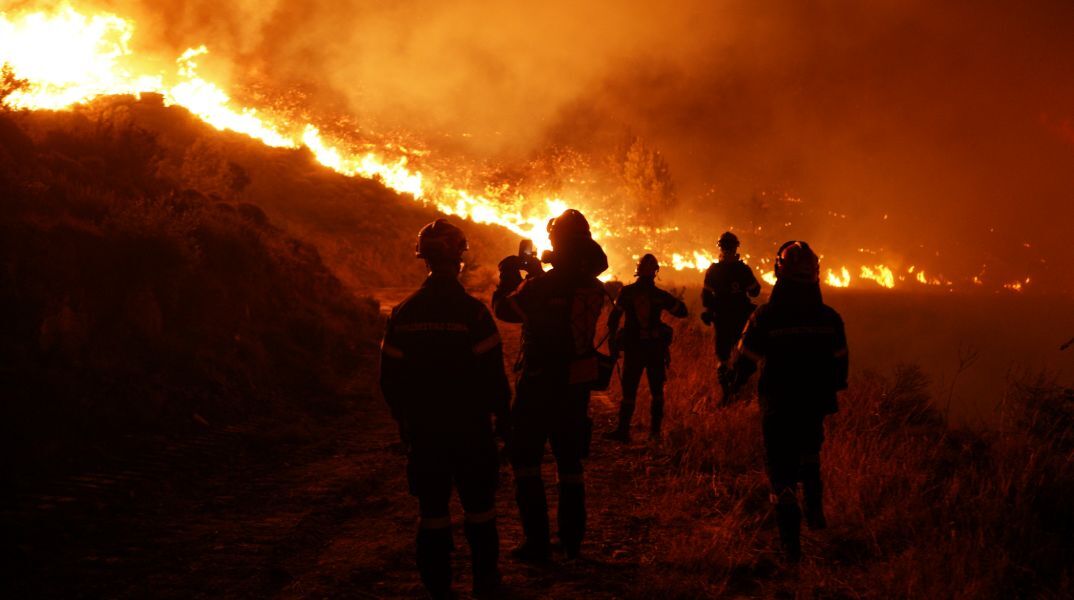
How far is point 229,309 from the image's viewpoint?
11336 millimetres

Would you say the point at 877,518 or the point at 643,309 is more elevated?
the point at 643,309

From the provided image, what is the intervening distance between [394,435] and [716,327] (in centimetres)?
486

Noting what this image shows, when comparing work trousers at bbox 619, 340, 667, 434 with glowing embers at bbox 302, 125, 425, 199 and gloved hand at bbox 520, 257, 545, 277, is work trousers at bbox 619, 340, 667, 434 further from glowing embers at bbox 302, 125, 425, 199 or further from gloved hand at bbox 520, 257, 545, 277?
glowing embers at bbox 302, 125, 425, 199

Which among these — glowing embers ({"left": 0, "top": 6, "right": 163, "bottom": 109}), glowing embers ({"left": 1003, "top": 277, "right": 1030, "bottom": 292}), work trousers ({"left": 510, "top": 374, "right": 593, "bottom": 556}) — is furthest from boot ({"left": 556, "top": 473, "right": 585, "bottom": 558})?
glowing embers ({"left": 1003, "top": 277, "right": 1030, "bottom": 292})

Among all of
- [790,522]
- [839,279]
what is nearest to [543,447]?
[790,522]

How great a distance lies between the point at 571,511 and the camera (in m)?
4.90

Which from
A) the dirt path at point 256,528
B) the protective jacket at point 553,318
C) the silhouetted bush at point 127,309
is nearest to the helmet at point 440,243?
the protective jacket at point 553,318

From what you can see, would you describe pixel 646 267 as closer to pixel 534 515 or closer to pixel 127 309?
pixel 534 515

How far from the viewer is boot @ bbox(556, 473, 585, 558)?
4891mm

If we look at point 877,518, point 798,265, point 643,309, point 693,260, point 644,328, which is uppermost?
point 693,260

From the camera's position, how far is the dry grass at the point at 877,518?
4.38 metres

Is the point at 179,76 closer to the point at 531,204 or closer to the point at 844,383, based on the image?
the point at 531,204

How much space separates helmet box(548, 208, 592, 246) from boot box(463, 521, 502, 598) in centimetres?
210

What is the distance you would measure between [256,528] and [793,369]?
182 inches
